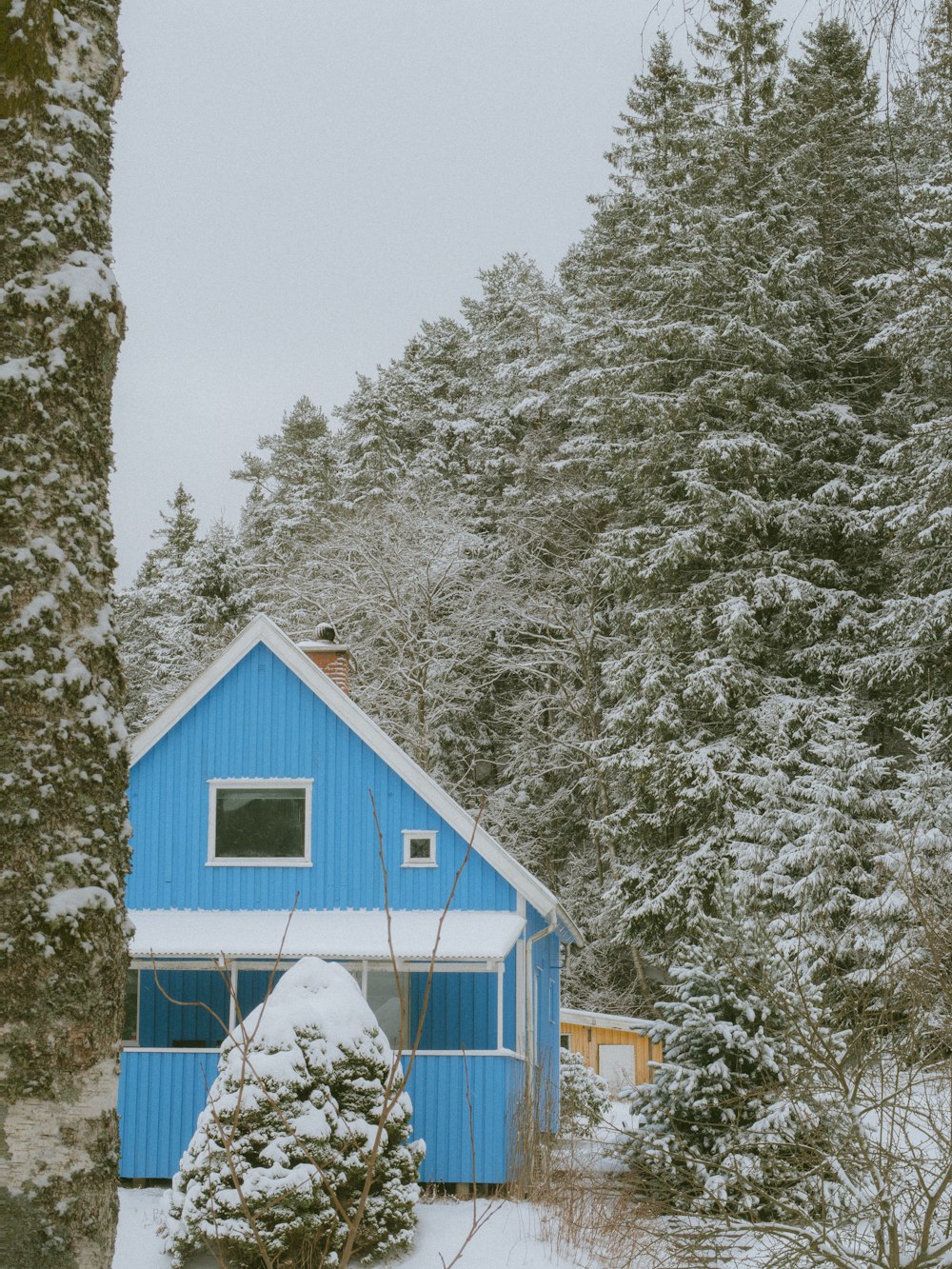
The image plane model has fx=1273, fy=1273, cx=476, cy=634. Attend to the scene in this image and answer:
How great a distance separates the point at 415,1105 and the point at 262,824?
13.3 ft

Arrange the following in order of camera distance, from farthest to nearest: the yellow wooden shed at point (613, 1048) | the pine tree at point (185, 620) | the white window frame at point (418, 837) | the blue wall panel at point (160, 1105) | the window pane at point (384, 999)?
the pine tree at point (185, 620)
the yellow wooden shed at point (613, 1048)
the white window frame at point (418, 837)
the window pane at point (384, 999)
the blue wall panel at point (160, 1105)

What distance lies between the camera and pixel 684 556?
25.2 meters

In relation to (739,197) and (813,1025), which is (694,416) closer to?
(739,197)

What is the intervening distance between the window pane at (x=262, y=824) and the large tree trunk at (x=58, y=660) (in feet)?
48.0

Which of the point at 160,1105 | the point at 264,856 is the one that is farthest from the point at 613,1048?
the point at 160,1105

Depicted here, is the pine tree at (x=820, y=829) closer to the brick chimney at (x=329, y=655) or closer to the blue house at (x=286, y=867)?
the blue house at (x=286, y=867)

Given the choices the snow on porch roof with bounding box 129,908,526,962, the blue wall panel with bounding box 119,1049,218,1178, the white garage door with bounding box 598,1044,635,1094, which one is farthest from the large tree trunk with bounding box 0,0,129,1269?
the white garage door with bounding box 598,1044,635,1094

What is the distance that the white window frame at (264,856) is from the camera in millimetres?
16453

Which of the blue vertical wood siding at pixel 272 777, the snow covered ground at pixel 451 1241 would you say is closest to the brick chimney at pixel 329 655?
the blue vertical wood siding at pixel 272 777

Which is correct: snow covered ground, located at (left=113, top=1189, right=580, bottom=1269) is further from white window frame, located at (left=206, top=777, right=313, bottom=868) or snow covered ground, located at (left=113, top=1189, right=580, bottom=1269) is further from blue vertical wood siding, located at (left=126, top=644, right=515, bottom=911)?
white window frame, located at (left=206, top=777, right=313, bottom=868)

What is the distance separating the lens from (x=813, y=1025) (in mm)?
5133

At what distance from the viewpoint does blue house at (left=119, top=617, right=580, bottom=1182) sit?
15.4 meters

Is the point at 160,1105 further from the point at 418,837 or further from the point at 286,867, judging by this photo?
the point at 418,837

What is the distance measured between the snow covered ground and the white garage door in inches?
511
